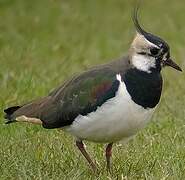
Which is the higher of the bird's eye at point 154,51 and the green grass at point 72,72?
the bird's eye at point 154,51

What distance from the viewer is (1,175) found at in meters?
5.63

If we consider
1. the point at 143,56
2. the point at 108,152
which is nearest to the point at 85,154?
the point at 108,152

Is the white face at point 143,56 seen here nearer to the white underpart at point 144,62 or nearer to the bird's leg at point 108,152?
the white underpart at point 144,62

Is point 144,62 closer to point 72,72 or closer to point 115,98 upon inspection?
point 115,98

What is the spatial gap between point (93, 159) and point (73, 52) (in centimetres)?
473

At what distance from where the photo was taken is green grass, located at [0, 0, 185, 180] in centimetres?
592

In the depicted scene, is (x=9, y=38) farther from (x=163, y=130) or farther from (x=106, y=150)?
(x=106, y=150)

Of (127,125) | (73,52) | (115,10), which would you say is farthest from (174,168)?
(115,10)

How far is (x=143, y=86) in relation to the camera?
5523 mm

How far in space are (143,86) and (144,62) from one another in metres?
0.20

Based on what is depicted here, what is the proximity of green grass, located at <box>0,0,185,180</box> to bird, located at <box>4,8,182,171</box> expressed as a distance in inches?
12.4

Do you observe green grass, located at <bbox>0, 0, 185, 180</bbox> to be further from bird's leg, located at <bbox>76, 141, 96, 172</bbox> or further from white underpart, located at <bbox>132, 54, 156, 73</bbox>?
white underpart, located at <bbox>132, 54, 156, 73</bbox>

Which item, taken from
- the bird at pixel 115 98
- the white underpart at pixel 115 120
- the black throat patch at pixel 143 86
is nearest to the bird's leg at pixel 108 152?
the bird at pixel 115 98

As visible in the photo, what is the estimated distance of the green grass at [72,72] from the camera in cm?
592
